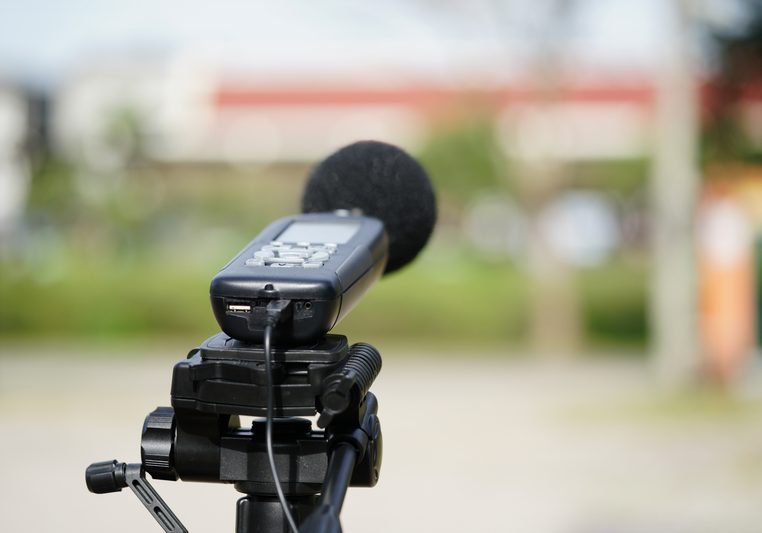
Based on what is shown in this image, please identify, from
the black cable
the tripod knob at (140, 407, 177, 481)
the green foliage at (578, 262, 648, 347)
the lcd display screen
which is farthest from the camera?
the green foliage at (578, 262, 648, 347)

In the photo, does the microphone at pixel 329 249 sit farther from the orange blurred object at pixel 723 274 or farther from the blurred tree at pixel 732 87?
the orange blurred object at pixel 723 274

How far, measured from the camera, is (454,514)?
5617 mm

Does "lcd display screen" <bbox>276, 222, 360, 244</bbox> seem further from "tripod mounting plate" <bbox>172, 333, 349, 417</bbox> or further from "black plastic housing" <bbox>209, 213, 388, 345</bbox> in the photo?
"tripod mounting plate" <bbox>172, 333, 349, 417</bbox>

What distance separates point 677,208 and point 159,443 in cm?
→ 901

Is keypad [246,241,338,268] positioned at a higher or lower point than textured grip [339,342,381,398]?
higher

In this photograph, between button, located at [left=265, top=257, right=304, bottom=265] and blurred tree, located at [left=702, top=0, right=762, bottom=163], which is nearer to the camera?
button, located at [left=265, top=257, right=304, bottom=265]

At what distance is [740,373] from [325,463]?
943cm

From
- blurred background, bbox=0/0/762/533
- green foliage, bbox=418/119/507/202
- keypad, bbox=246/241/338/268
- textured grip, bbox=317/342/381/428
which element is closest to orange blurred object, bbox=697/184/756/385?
blurred background, bbox=0/0/762/533

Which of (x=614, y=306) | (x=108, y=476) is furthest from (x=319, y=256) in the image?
(x=614, y=306)

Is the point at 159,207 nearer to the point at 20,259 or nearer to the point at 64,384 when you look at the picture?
the point at 20,259

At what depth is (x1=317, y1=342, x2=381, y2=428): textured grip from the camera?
1.17 meters

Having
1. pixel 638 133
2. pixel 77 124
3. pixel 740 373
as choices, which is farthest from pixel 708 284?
pixel 77 124

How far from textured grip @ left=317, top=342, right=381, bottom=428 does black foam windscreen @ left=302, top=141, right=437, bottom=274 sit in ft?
1.99

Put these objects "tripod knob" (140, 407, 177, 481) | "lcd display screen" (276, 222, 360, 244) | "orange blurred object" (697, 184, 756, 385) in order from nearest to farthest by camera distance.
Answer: "tripod knob" (140, 407, 177, 481) → "lcd display screen" (276, 222, 360, 244) → "orange blurred object" (697, 184, 756, 385)
